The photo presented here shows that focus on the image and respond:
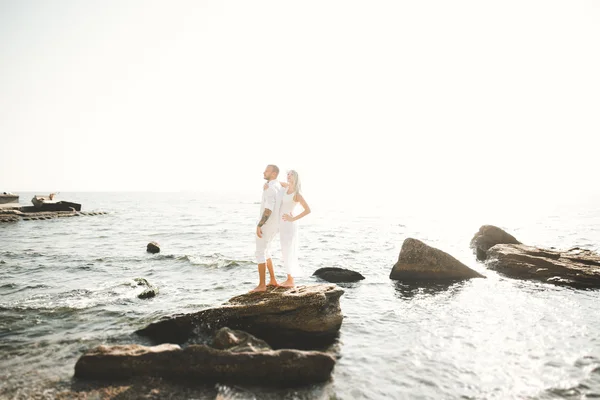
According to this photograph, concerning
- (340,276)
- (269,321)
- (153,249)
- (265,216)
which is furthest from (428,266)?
(153,249)

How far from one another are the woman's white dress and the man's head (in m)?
0.53

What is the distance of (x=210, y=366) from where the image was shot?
245 inches

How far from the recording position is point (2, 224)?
40.6m

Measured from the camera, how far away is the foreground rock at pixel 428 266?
14594mm

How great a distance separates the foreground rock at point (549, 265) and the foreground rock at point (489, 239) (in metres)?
2.22

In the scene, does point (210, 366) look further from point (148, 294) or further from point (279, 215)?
point (148, 294)

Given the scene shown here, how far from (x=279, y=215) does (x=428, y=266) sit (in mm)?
8633

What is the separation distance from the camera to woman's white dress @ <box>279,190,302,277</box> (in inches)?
356

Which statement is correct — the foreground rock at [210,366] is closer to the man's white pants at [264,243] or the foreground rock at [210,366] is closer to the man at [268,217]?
the man at [268,217]

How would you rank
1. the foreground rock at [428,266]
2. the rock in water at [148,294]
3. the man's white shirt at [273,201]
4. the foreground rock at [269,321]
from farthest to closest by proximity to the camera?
the foreground rock at [428,266], the rock in water at [148,294], the man's white shirt at [273,201], the foreground rock at [269,321]

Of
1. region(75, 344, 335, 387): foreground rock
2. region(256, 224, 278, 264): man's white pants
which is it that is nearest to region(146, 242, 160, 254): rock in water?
region(256, 224, 278, 264): man's white pants

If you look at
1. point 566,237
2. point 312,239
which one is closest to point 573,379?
point 312,239

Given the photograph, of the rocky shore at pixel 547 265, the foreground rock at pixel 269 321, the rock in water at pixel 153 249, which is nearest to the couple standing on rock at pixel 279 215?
the foreground rock at pixel 269 321

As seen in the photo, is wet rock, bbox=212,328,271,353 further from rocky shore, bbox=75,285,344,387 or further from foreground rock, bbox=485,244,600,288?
foreground rock, bbox=485,244,600,288
